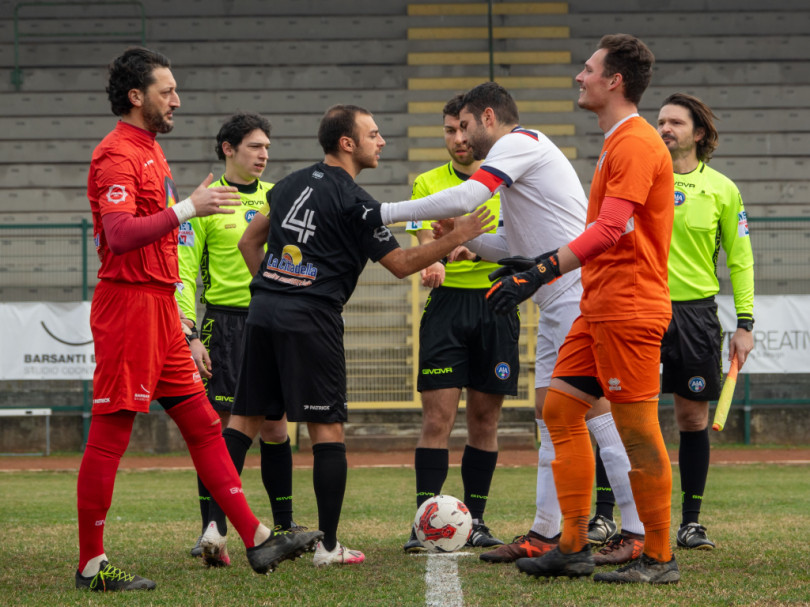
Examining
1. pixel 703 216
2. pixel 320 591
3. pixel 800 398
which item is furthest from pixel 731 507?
pixel 800 398

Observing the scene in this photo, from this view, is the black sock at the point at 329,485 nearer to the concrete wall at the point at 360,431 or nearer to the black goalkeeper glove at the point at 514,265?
the black goalkeeper glove at the point at 514,265

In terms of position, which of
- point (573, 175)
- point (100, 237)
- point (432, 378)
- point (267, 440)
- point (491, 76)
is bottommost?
point (267, 440)

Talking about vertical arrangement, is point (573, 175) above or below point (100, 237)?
above

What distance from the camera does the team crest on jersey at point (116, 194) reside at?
4.27m

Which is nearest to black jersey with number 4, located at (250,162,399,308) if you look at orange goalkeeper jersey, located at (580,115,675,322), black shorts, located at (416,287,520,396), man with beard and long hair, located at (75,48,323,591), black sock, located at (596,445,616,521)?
man with beard and long hair, located at (75,48,323,591)

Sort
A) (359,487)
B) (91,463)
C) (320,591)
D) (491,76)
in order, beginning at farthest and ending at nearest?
(491,76) < (359,487) < (91,463) < (320,591)

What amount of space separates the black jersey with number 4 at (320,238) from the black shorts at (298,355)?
9 cm

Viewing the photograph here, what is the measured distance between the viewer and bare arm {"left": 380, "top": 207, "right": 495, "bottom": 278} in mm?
4672

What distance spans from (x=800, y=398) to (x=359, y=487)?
691cm

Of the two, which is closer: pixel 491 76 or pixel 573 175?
pixel 573 175

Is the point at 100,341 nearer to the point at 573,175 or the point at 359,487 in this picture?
the point at 573,175

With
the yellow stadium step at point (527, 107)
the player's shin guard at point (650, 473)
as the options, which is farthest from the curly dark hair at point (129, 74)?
the yellow stadium step at point (527, 107)

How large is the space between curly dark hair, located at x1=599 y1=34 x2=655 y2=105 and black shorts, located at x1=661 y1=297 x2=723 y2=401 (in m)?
1.78

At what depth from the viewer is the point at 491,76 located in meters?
17.8
